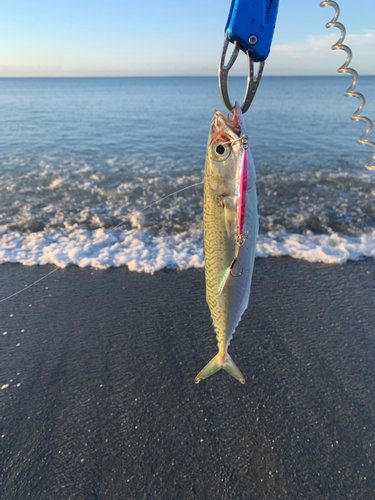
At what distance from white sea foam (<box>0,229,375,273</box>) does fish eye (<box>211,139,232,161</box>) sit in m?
3.60

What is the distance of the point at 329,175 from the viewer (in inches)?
448

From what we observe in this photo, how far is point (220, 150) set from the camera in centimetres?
191

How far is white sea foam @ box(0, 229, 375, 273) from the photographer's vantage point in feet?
18.2

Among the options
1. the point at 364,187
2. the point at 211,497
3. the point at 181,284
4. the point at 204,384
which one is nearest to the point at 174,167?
the point at 364,187

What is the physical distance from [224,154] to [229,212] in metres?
0.35

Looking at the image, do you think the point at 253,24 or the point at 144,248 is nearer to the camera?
the point at 253,24

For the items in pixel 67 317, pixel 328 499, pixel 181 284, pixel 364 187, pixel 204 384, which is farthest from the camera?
pixel 364 187

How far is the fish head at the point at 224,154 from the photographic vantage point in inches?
72.8

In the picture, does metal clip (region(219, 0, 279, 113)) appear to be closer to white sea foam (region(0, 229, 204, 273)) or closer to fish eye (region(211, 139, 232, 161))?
fish eye (region(211, 139, 232, 161))

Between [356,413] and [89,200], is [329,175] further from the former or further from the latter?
[356,413]

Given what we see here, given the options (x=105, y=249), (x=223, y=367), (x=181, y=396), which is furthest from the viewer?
(x=105, y=249)

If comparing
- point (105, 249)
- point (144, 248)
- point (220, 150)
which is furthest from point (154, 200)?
point (220, 150)

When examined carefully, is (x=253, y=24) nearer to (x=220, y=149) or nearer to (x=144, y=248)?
(x=220, y=149)

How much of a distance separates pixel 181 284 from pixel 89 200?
5.23 meters
